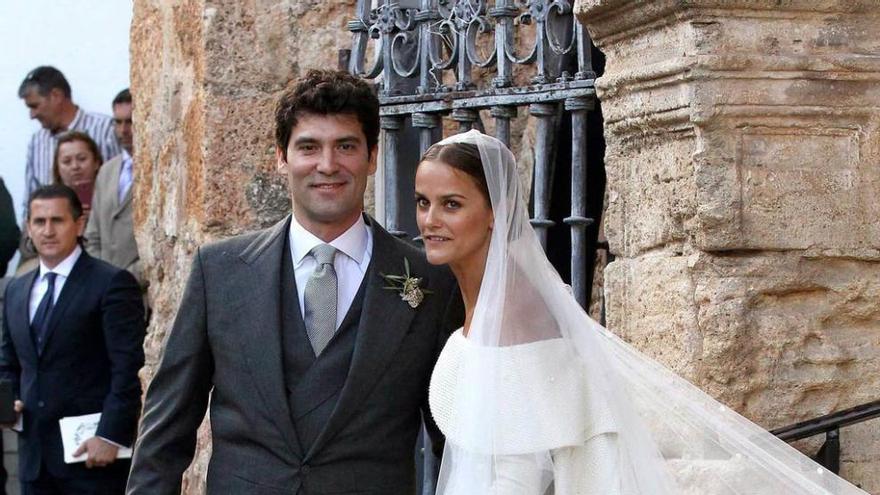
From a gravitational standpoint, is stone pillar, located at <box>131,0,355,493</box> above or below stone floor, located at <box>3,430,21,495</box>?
above

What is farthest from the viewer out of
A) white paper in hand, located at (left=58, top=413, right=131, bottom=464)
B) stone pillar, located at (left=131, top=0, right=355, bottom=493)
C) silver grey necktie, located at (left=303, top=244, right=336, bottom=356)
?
white paper in hand, located at (left=58, top=413, right=131, bottom=464)

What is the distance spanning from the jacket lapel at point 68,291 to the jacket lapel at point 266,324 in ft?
11.5

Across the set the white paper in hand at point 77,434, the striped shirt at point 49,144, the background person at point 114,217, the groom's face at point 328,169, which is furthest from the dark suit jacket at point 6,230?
the groom's face at point 328,169

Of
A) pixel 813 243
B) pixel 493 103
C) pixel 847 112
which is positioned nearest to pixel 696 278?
pixel 813 243

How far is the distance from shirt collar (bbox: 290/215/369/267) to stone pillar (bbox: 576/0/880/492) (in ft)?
2.28

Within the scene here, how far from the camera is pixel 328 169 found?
3.85m

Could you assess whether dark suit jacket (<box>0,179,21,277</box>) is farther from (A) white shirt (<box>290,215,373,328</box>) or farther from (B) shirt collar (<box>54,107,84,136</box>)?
(A) white shirt (<box>290,215,373,328</box>)

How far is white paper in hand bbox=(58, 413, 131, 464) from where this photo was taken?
7.02 meters

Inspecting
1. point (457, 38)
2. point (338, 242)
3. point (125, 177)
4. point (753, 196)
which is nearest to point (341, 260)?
point (338, 242)

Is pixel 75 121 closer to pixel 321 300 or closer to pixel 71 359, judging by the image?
pixel 71 359

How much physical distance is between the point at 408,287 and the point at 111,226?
15.4 ft

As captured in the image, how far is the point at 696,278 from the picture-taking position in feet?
12.8

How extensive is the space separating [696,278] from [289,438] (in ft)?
3.24

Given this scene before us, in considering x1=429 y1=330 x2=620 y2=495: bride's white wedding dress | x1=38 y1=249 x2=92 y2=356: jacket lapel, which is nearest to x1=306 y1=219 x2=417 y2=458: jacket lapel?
x1=429 y1=330 x2=620 y2=495: bride's white wedding dress
